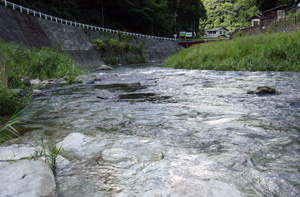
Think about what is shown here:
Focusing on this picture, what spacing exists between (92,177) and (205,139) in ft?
4.85

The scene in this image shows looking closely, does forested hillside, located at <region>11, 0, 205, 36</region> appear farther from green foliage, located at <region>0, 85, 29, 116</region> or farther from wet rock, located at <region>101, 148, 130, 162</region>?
wet rock, located at <region>101, 148, 130, 162</region>

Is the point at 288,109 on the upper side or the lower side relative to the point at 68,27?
lower

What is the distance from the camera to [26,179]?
1699 mm

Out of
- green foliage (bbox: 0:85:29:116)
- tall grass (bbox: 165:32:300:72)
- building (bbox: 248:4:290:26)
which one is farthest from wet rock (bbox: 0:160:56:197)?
building (bbox: 248:4:290:26)

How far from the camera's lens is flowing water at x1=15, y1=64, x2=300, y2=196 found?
6.03 ft

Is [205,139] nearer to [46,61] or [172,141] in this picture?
[172,141]

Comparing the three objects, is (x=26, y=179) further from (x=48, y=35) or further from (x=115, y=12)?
(x=115, y=12)

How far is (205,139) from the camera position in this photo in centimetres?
285

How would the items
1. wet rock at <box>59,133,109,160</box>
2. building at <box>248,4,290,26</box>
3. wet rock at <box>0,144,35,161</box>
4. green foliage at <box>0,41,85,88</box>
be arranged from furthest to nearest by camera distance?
building at <box>248,4,290,26</box> → green foliage at <box>0,41,85,88</box> → wet rock at <box>59,133,109,160</box> → wet rock at <box>0,144,35,161</box>

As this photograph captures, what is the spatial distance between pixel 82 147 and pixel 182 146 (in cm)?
116

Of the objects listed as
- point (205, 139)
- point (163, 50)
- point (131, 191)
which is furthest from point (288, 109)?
point (163, 50)

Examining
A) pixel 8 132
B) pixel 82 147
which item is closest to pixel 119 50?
pixel 8 132

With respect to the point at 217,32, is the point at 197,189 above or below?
below

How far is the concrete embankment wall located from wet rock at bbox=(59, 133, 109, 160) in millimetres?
13486
